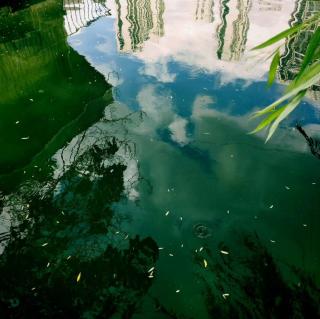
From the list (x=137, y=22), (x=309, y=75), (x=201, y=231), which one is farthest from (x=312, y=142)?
(x=137, y=22)

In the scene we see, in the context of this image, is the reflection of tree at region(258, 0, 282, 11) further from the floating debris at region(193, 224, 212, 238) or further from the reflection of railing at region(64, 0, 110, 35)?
the floating debris at region(193, 224, 212, 238)

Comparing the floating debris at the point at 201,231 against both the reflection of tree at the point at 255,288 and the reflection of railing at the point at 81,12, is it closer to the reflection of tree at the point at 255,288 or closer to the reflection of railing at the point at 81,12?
the reflection of tree at the point at 255,288

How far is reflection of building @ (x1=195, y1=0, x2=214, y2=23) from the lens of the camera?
7504 mm

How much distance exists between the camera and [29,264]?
2.62 m

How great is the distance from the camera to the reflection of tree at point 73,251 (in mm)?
2361

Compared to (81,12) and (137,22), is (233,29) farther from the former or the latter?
(81,12)

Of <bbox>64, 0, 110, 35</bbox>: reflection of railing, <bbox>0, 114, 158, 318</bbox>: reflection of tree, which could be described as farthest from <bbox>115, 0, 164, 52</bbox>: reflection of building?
<bbox>0, 114, 158, 318</bbox>: reflection of tree

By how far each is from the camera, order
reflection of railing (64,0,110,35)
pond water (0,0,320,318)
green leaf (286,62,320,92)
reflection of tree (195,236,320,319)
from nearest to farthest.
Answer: green leaf (286,62,320,92) < reflection of tree (195,236,320,319) < pond water (0,0,320,318) < reflection of railing (64,0,110,35)

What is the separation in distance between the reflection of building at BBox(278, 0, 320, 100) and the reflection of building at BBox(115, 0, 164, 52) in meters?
2.51

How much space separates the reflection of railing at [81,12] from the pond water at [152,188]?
1.29 meters

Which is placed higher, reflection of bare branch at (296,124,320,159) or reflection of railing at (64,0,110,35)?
reflection of railing at (64,0,110,35)

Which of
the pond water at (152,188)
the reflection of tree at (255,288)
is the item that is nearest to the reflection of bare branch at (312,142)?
the pond water at (152,188)

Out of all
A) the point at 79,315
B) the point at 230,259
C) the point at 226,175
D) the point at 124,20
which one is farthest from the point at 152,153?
the point at 124,20

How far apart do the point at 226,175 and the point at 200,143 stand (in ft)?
2.00
